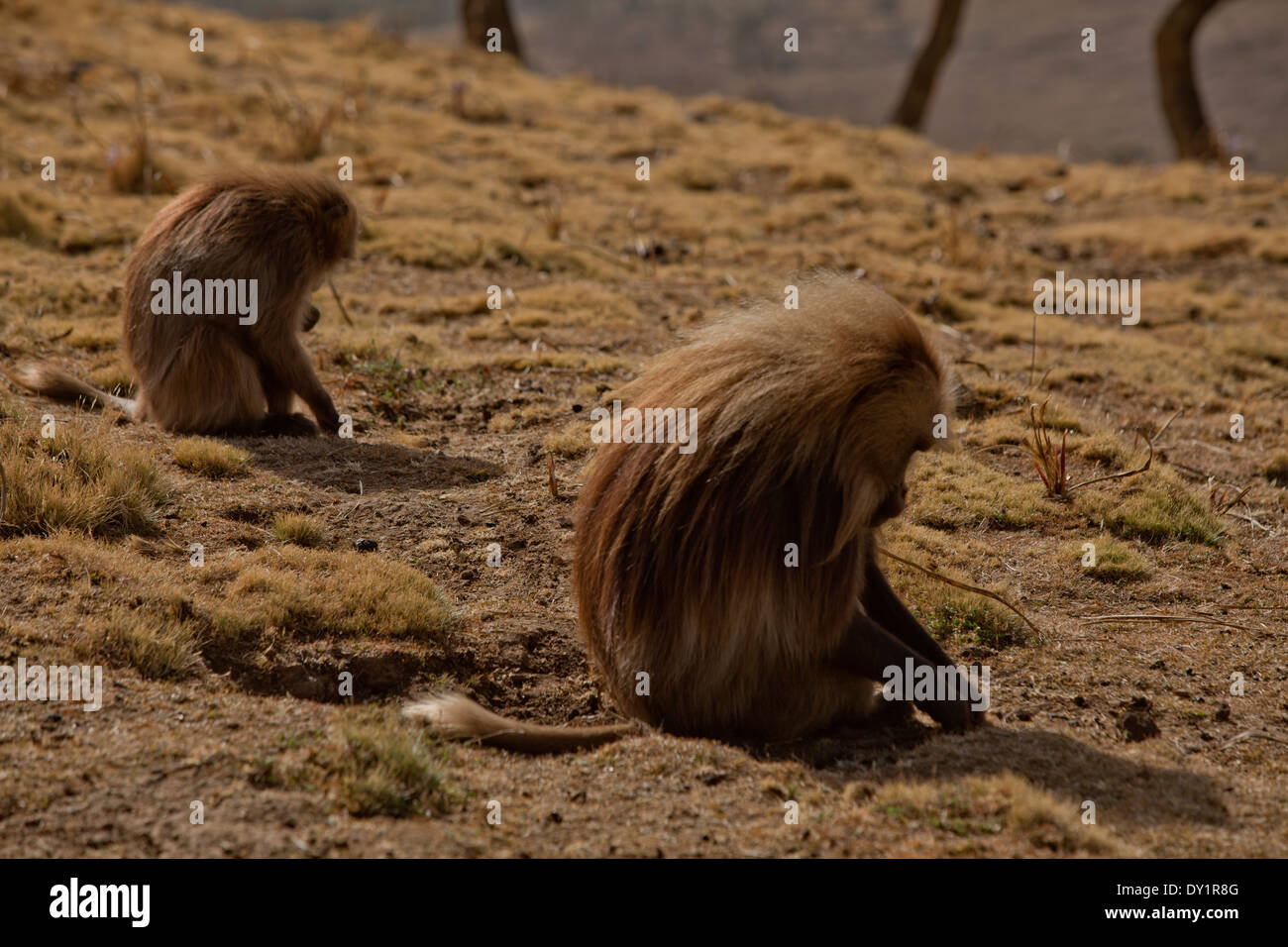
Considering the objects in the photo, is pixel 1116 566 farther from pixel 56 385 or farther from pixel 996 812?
pixel 56 385

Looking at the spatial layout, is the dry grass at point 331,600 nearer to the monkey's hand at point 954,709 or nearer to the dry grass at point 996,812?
the monkey's hand at point 954,709

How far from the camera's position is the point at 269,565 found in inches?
221

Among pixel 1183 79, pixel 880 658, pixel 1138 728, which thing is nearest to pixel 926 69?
pixel 1183 79

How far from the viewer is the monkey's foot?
7305 millimetres

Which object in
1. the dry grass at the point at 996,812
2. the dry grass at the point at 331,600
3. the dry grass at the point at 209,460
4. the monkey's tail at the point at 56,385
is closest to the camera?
the dry grass at the point at 996,812

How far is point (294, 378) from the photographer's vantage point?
23.7 feet

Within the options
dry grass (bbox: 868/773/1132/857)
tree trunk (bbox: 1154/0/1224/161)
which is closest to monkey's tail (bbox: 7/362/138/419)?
dry grass (bbox: 868/773/1132/857)

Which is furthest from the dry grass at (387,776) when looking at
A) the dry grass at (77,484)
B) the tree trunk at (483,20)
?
the tree trunk at (483,20)

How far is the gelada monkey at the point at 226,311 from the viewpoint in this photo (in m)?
7.00

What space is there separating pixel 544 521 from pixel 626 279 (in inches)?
189

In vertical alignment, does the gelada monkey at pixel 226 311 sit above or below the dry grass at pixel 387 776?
above

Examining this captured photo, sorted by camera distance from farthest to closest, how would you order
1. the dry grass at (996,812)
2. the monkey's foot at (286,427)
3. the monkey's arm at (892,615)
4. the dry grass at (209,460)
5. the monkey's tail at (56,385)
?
the monkey's foot at (286,427), the monkey's tail at (56,385), the dry grass at (209,460), the monkey's arm at (892,615), the dry grass at (996,812)

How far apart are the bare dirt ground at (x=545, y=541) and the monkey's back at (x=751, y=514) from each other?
258mm
